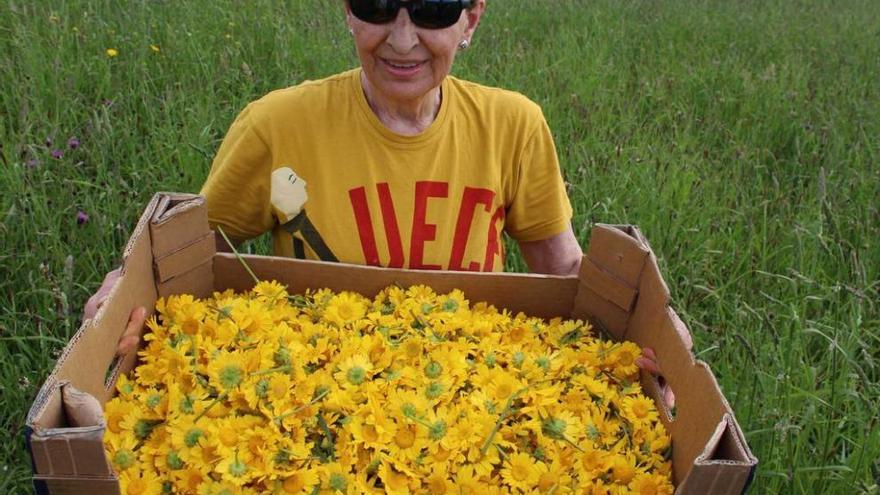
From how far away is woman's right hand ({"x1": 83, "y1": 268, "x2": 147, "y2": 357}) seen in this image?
125 centimetres

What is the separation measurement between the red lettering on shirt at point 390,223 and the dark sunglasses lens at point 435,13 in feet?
1.13

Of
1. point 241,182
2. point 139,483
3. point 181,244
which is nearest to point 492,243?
point 241,182

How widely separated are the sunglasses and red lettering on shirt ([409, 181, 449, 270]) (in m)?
0.34

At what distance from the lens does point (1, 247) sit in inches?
76.3

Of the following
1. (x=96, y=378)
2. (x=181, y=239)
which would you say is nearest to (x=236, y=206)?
(x=181, y=239)

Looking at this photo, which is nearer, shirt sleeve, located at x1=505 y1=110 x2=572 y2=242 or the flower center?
the flower center

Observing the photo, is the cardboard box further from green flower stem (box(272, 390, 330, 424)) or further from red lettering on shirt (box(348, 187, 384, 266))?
green flower stem (box(272, 390, 330, 424))

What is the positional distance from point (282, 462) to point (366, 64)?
80 cm

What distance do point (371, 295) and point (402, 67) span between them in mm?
453

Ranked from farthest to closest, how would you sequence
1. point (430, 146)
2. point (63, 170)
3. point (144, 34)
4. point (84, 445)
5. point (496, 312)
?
1. point (144, 34)
2. point (63, 170)
3. point (430, 146)
4. point (496, 312)
5. point (84, 445)

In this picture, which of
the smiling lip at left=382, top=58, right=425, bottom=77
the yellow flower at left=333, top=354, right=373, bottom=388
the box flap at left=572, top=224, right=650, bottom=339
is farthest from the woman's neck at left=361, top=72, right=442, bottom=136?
the yellow flower at left=333, top=354, right=373, bottom=388

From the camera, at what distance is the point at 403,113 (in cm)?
163

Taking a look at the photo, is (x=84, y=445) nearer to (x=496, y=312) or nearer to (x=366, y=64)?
(x=496, y=312)

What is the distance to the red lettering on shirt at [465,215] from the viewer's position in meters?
1.67
